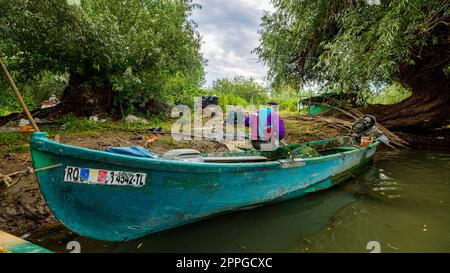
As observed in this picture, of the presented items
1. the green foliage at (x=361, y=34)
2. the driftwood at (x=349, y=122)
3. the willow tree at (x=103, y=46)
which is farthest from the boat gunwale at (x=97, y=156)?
the driftwood at (x=349, y=122)

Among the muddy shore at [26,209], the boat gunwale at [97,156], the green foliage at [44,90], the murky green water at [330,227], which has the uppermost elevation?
the green foliage at [44,90]

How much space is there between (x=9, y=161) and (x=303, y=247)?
5.18 meters

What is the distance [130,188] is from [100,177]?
32 centimetres

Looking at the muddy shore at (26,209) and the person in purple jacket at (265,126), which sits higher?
the person in purple jacket at (265,126)

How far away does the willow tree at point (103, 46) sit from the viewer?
688 cm

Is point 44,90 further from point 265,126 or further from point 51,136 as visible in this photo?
point 265,126

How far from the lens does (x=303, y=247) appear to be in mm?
3305

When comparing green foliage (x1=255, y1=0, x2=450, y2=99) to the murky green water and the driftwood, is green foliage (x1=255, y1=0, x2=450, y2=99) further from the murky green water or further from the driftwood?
the murky green water

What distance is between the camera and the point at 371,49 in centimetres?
622

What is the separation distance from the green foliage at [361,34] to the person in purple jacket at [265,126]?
258 cm

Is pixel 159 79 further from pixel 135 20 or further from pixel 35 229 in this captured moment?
pixel 35 229

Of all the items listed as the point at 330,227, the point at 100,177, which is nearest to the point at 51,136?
the point at 100,177

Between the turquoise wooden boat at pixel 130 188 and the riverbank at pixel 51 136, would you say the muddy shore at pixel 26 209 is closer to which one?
the riverbank at pixel 51 136
